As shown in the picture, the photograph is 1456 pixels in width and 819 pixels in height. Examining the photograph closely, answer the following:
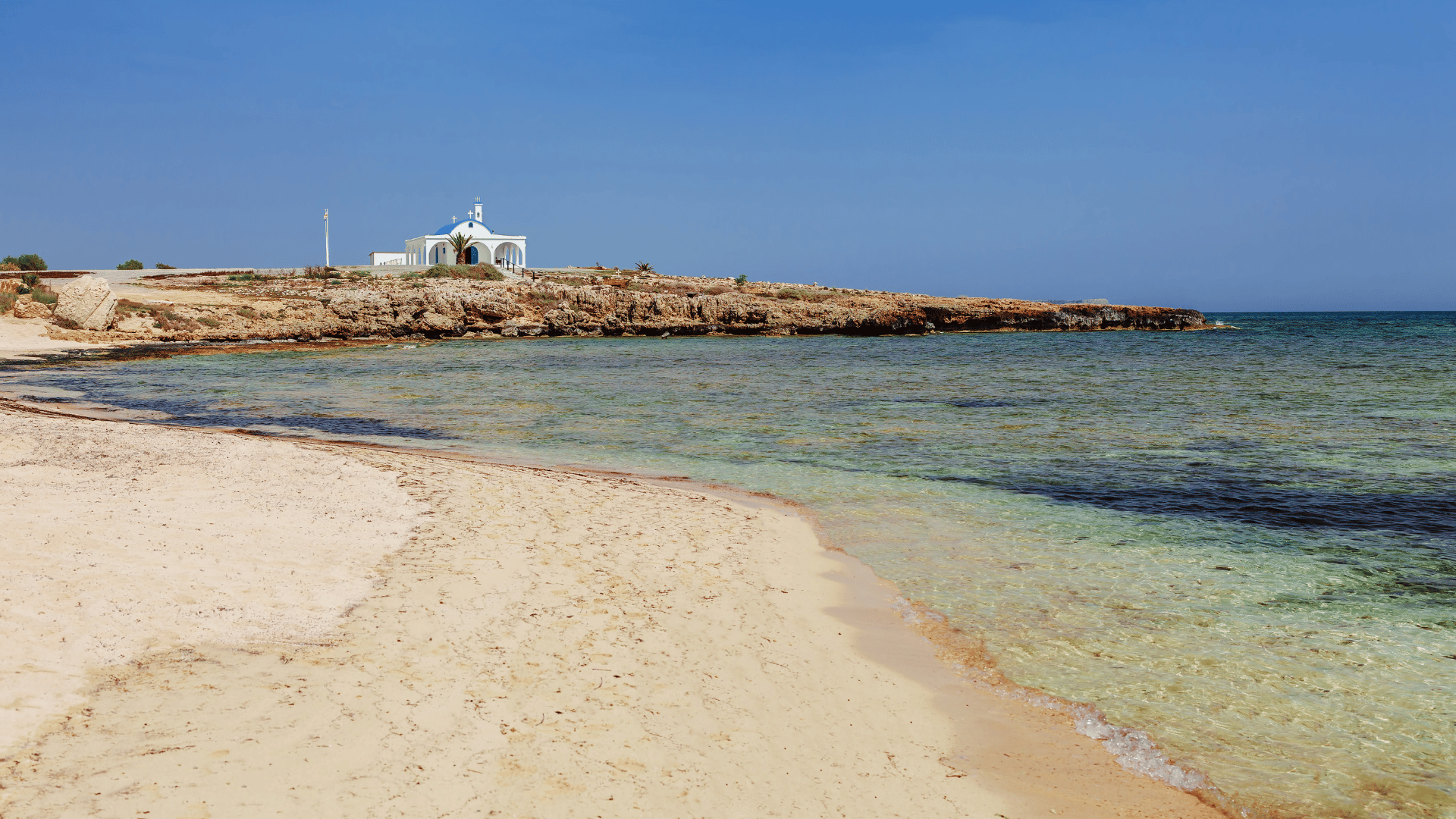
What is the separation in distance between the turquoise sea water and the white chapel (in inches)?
1700

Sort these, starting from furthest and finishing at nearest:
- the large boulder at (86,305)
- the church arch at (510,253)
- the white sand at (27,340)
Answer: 1. the church arch at (510,253)
2. the large boulder at (86,305)
3. the white sand at (27,340)

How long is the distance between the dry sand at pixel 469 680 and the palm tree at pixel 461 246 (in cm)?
6036

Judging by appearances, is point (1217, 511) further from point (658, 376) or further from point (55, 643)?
point (658, 376)

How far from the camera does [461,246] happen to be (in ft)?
218

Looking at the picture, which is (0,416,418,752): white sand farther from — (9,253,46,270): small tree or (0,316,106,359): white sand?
(9,253,46,270): small tree

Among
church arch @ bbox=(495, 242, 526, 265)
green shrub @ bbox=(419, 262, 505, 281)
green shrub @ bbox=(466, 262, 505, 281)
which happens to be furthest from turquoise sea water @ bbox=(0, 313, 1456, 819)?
church arch @ bbox=(495, 242, 526, 265)

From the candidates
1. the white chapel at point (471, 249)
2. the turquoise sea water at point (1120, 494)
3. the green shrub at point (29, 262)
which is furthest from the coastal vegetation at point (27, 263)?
the turquoise sea water at point (1120, 494)

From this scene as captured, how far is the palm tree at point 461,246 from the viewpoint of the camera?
64.8m

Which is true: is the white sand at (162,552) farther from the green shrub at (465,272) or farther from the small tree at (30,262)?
the small tree at (30,262)


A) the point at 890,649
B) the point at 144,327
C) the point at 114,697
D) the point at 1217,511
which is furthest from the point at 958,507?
the point at 144,327

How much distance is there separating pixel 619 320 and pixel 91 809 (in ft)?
151

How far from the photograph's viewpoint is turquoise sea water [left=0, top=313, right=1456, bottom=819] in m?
4.74

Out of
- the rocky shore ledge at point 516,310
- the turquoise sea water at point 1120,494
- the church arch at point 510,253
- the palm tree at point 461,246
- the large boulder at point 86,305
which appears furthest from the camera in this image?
the church arch at point 510,253

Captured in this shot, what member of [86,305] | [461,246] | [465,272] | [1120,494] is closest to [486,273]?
[465,272]
